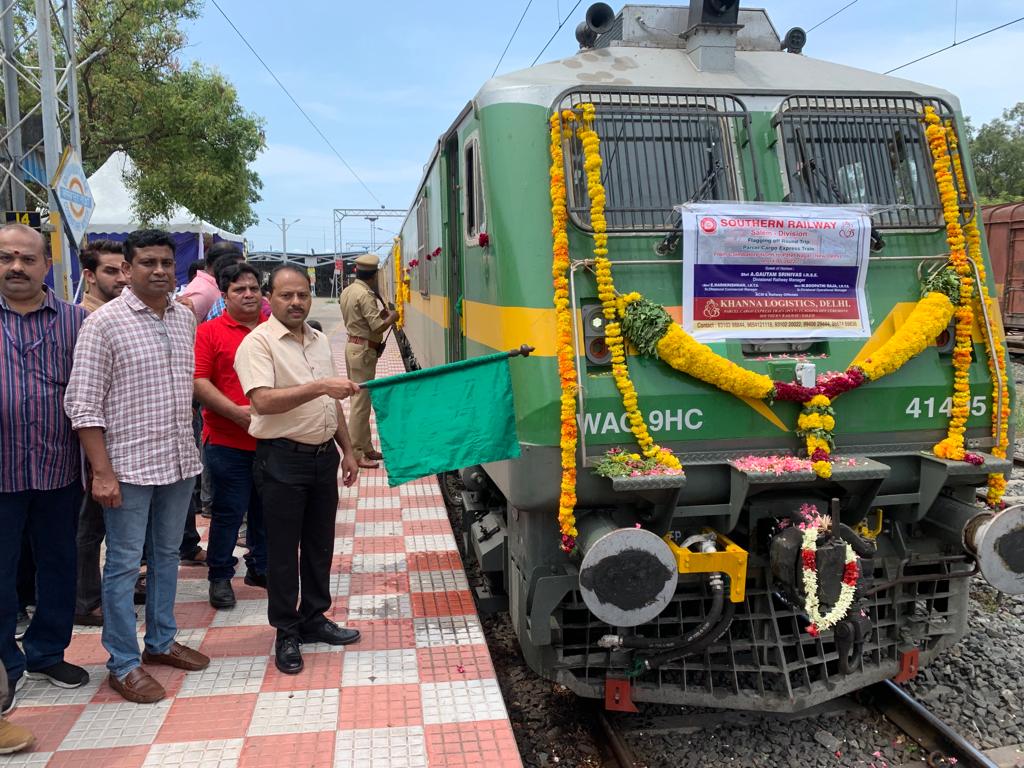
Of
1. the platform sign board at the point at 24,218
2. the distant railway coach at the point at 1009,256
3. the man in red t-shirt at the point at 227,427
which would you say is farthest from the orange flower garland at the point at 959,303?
the distant railway coach at the point at 1009,256

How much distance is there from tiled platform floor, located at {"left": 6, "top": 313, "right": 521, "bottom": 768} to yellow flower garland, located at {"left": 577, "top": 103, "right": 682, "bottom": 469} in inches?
53.0

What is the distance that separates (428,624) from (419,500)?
2755mm

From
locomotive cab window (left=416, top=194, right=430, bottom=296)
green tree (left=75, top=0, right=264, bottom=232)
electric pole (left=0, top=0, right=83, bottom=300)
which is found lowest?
locomotive cab window (left=416, top=194, right=430, bottom=296)

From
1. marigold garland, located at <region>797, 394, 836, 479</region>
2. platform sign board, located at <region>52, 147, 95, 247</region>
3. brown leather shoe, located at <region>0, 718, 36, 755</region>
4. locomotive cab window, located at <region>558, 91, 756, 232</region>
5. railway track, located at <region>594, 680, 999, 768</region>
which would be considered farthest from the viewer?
platform sign board, located at <region>52, 147, 95, 247</region>

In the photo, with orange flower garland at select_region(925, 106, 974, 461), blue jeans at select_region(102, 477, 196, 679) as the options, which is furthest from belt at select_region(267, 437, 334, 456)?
orange flower garland at select_region(925, 106, 974, 461)

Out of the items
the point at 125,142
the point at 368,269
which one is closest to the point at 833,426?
the point at 368,269

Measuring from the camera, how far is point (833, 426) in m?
3.63

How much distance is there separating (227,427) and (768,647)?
3.08 metres

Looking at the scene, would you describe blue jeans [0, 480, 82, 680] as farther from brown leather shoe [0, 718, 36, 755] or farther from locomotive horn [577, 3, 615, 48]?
locomotive horn [577, 3, 615, 48]

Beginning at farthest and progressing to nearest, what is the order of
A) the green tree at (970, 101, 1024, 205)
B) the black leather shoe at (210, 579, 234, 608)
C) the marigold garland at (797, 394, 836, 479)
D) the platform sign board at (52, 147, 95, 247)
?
1. the green tree at (970, 101, 1024, 205)
2. the platform sign board at (52, 147, 95, 247)
3. the black leather shoe at (210, 579, 234, 608)
4. the marigold garland at (797, 394, 836, 479)

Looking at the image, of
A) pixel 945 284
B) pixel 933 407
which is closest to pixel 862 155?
pixel 945 284

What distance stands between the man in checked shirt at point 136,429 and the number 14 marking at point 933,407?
3323 mm

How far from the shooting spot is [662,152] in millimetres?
3939

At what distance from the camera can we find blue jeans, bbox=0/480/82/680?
3402mm
